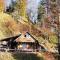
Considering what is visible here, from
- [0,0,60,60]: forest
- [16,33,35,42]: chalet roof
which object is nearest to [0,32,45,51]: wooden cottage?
[16,33,35,42]: chalet roof

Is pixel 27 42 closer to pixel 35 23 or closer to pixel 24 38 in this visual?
pixel 24 38

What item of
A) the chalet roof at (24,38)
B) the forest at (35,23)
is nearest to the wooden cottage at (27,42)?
the chalet roof at (24,38)

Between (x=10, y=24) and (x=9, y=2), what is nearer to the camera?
(x=10, y=24)

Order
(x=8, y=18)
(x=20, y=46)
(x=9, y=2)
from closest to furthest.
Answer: (x=20, y=46) → (x=8, y=18) → (x=9, y=2)

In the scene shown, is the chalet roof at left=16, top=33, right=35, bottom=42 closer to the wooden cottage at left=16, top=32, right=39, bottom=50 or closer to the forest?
the wooden cottage at left=16, top=32, right=39, bottom=50

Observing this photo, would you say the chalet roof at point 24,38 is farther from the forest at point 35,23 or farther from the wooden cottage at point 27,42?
the forest at point 35,23

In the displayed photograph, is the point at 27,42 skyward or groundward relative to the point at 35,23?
groundward

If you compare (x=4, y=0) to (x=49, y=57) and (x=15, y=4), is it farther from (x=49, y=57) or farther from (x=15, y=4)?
(x=49, y=57)

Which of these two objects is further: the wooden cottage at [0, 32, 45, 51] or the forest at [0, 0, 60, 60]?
the forest at [0, 0, 60, 60]

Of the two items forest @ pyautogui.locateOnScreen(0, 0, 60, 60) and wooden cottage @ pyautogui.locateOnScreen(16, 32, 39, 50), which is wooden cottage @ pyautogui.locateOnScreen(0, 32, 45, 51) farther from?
forest @ pyautogui.locateOnScreen(0, 0, 60, 60)

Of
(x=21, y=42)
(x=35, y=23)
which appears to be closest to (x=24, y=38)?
(x=21, y=42)

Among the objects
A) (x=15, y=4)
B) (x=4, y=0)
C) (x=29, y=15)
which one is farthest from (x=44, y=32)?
(x=4, y=0)

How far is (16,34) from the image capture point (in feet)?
32.8

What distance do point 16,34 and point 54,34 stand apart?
1.54 meters
